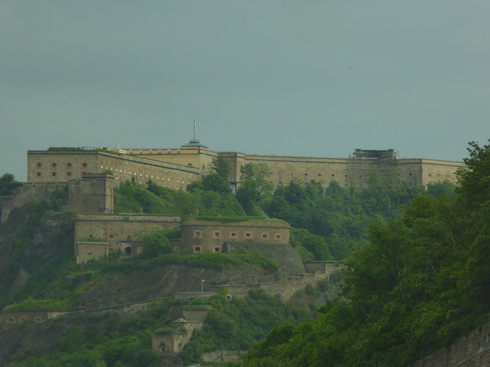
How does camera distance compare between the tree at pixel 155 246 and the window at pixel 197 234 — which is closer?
the tree at pixel 155 246

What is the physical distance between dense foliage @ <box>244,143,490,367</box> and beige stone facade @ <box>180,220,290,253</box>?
62.3 m

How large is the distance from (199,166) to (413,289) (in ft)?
354

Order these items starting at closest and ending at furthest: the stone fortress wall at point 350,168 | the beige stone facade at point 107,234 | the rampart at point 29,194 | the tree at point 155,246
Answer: the tree at point 155,246, the beige stone facade at point 107,234, the rampart at point 29,194, the stone fortress wall at point 350,168

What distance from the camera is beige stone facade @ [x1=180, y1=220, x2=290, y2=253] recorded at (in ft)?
486

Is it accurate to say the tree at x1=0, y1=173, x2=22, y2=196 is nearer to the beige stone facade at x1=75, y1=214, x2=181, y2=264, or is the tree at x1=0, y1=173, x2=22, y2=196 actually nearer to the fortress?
the fortress

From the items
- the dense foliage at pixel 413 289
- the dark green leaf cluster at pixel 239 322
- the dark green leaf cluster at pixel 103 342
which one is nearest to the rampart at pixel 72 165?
the dark green leaf cluster at pixel 103 342

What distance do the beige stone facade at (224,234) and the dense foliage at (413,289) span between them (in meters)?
62.3

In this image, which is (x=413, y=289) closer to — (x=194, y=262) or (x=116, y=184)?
(x=194, y=262)

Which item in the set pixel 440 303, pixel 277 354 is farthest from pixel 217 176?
pixel 440 303

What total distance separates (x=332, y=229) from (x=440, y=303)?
10795cm

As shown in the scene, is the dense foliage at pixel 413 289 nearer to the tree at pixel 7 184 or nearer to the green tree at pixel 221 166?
the tree at pixel 7 184

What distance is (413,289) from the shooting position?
6856 centimetres

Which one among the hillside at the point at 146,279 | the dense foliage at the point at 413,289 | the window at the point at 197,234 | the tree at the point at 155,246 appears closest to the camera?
the dense foliage at the point at 413,289

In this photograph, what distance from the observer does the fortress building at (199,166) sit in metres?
157
